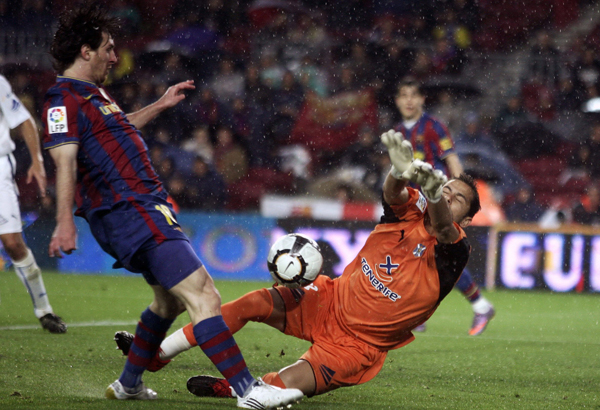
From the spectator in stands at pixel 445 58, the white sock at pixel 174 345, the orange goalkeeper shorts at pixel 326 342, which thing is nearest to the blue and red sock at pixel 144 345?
the white sock at pixel 174 345

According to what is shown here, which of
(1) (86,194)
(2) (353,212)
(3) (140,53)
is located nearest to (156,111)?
(1) (86,194)

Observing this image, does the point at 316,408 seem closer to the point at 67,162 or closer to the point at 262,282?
the point at 67,162

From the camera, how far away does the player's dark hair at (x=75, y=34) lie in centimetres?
360

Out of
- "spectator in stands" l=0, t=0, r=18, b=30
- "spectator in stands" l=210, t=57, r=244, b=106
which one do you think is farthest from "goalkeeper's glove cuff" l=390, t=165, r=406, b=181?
"spectator in stands" l=0, t=0, r=18, b=30

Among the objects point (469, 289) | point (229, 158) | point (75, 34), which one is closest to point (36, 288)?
point (75, 34)

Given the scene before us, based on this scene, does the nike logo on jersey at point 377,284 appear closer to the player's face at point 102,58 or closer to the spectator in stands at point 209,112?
the player's face at point 102,58

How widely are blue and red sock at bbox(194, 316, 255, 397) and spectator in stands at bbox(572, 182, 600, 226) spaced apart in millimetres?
8758

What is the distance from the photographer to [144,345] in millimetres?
3721

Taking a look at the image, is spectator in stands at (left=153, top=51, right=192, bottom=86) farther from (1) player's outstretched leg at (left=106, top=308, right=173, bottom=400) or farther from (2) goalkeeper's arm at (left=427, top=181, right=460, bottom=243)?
(2) goalkeeper's arm at (left=427, top=181, right=460, bottom=243)

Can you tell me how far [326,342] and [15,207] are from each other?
319 cm

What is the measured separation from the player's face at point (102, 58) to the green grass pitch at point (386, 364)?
4.94ft

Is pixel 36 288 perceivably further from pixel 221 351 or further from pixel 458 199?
pixel 458 199

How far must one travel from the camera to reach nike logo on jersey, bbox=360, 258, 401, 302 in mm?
3816

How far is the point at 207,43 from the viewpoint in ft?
46.6
